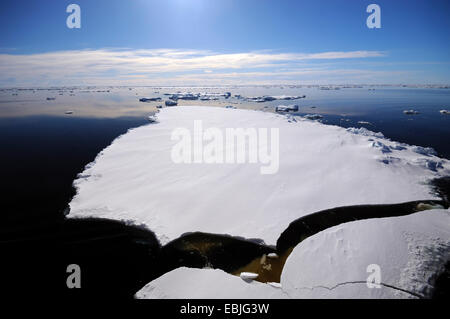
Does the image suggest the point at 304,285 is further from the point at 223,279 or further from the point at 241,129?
the point at 241,129

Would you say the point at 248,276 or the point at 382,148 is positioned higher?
the point at 382,148

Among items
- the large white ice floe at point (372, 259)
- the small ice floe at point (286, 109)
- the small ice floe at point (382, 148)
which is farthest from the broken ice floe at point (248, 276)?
the small ice floe at point (286, 109)

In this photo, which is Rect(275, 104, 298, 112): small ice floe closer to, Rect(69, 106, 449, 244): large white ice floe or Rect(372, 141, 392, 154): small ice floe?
Rect(69, 106, 449, 244): large white ice floe

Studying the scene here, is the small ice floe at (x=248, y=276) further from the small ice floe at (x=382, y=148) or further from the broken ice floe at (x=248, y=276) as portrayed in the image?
the small ice floe at (x=382, y=148)

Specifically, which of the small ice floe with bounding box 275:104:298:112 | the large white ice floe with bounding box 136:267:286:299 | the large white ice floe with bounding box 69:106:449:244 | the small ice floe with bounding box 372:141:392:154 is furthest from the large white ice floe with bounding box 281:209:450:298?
the small ice floe with bounding box 275:104:298:112

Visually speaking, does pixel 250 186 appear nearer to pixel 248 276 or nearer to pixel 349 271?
pixel 248 276

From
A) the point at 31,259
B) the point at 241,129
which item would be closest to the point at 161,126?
the point at 241,129

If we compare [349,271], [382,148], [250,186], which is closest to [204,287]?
[349,271]

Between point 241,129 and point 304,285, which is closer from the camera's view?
point 304,285
